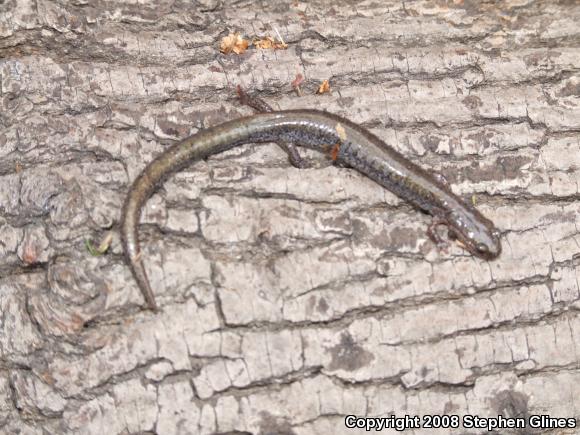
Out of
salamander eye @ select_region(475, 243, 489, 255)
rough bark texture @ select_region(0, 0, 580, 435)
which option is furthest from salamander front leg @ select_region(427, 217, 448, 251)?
salamander eye @ select_region(475, 243, 489, 255)

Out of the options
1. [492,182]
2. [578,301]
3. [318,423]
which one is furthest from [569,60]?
→ [318,423]

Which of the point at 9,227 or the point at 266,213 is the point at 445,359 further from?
the point at 9,227

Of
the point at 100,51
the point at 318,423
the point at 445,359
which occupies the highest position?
the point at 100,51

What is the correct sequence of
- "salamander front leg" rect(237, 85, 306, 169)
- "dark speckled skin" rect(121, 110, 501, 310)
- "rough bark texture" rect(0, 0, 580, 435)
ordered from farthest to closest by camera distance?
"salamander front leg" rect(237, 85, 306, 169) < "dark speckled skin" rect(121, 110, 501, 310) < "rough bark texture" rect(0, 0, 580, 435)

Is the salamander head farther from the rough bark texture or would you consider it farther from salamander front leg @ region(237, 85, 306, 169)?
salamander front leg @ region(237, 85, 306, 169)

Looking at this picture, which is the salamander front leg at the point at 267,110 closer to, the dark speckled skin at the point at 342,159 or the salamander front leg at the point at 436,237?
the dark speckled skin at the point at 342,159

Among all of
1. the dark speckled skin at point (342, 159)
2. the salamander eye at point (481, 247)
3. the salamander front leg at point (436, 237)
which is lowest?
the salamander eye at point (481, 247)

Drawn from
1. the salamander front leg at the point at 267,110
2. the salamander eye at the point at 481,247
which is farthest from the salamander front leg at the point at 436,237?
the salamander front leg at the point at 267,110
